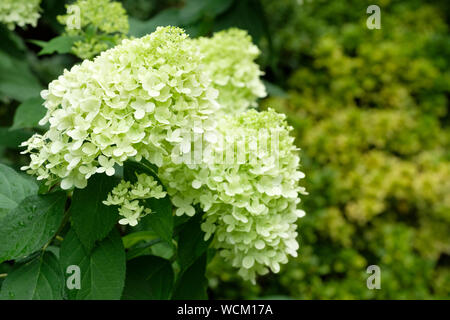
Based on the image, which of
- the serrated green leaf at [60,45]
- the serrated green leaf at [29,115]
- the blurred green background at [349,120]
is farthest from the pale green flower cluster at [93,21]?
the blurred green background at [349,120]

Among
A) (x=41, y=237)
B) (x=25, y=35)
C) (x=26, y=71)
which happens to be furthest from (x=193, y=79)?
(x=25, y=35)

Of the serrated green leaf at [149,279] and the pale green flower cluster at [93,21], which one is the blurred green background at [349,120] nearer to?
the pale green flower cluster at [93,21]

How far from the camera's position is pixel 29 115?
4.67ft

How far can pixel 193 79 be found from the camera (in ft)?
3.37

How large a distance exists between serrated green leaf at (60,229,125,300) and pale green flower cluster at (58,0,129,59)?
614mm

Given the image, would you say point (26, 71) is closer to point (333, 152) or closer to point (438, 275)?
point (333, 152)

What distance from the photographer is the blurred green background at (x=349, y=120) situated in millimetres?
2254

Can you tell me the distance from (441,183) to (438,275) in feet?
1.70

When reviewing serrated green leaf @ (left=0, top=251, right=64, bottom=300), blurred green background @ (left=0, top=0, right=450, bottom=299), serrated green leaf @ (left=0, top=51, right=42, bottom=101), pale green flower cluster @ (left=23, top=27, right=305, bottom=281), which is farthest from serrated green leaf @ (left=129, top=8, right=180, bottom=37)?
serrated green leaf @ (left=0, top=251, right=64, bottom=300)

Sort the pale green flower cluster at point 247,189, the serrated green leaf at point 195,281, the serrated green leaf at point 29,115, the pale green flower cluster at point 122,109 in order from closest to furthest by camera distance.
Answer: the pale green flower cluster at point 122,109 < the pale green flower cluster at point 247,189 < the serrated green leaf at point 195,281 < the serrated green leaf at point 29,115

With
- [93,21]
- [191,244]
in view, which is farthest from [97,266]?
[93,21]

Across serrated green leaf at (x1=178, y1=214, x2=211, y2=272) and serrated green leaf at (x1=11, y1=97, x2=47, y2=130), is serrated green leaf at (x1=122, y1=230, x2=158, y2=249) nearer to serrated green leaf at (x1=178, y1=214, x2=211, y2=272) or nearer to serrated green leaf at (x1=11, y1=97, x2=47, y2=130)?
serrated green leaf at (x1=178, y1=214, x2=211, y2=272)

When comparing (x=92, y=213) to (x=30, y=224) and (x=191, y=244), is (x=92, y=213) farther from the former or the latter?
(x=191, y=244)

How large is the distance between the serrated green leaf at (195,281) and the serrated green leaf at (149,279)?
41 mm
